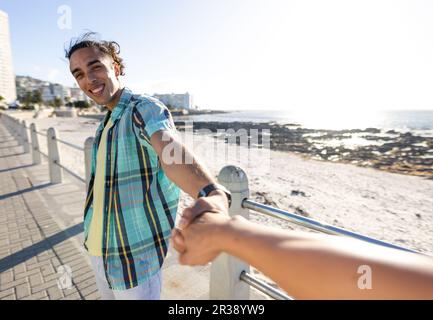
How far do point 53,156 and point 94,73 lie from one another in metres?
6.15

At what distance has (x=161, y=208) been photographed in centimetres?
147

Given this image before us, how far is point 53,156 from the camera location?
6.76 meters

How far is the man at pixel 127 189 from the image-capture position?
4.54 ft

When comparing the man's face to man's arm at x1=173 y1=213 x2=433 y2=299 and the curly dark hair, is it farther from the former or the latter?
man's arm at x1=173 y1=213 x2=433 y2=299

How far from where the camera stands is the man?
138 centimetres

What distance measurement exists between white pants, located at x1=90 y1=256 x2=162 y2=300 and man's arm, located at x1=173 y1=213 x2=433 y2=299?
3.25 feet

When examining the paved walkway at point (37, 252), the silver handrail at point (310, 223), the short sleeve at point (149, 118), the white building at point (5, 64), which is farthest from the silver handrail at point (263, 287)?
the white building at point (5, 64)

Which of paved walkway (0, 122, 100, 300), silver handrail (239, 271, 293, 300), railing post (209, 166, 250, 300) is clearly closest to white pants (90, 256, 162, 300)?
railing post (209, 166, 250, 300)

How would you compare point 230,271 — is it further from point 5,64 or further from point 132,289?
point 5,64

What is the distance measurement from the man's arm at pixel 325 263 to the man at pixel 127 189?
73 centimetres

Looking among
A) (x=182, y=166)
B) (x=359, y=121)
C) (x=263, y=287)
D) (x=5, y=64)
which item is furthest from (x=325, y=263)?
(x=5, y=64)

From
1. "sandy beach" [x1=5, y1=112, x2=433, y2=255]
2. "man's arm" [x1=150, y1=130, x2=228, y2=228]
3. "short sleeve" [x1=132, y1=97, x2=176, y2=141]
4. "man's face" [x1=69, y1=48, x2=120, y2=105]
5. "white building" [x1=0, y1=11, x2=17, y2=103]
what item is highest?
"white building" [x1=0, y1=11, x2=17, y2=103]

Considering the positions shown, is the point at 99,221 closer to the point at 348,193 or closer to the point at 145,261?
the point at 145,261

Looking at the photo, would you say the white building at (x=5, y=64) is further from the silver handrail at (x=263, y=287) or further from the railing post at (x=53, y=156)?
the silver handrail at (x=263, y=287)
